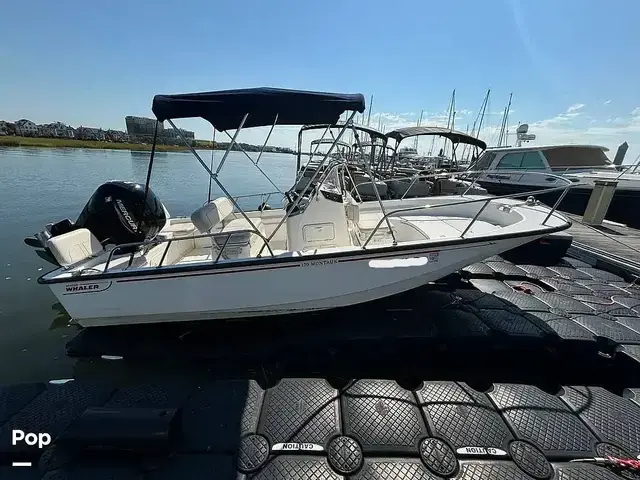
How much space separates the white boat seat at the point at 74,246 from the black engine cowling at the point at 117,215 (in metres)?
0.19

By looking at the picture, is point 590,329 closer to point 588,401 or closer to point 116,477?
point 588,401

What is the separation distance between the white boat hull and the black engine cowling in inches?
40.3

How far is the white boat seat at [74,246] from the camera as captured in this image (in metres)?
3.60

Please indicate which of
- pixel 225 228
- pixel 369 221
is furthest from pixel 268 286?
pixel 369 221

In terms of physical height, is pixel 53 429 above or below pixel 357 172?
below

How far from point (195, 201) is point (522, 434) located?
48.0 ft

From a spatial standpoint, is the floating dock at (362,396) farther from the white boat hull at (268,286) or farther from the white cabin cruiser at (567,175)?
the white cabin cruiser at (567,175)

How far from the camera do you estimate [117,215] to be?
4230 mm

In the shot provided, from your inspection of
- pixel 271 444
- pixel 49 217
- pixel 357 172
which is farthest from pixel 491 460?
pixel 49 217

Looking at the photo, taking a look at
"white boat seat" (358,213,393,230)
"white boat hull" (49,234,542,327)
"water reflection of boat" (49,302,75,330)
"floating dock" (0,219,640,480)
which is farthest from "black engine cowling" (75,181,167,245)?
"white boat seat" (358,213,393,230)

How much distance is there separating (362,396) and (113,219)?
12.9 ft

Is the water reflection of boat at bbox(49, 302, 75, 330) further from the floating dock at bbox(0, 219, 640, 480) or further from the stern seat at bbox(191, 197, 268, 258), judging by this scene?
the stern seat at bbox(191, 197, 268, 258)

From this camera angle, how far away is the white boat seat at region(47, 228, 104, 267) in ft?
11.8

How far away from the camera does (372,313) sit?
376cm
